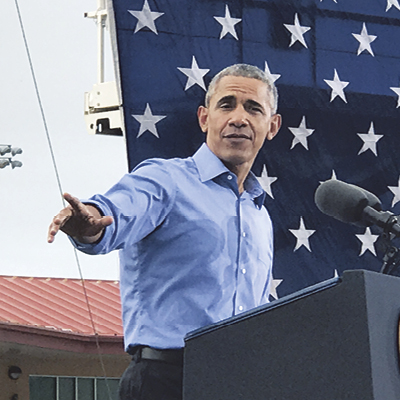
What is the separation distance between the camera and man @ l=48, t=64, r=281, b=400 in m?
2.46

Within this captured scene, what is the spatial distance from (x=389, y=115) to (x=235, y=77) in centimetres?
410

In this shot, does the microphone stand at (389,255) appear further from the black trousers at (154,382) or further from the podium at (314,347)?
the black trousers at (154,382)

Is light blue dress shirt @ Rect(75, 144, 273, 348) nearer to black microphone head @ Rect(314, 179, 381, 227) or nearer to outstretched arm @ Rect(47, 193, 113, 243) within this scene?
outstretched arm @ Rect(47, 193, 113, 243)

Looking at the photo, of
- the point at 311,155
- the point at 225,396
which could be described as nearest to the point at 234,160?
the point at 225,396

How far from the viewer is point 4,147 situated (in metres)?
16.5

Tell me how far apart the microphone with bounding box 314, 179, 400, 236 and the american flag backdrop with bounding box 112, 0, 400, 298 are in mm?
3328

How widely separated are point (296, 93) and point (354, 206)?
4.07 metres

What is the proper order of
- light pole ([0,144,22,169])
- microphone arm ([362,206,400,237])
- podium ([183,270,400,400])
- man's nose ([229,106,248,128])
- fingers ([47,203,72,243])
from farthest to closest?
1. light pole ([0,144,22,169])
2. man's nose ([229,106,248,128])
3. microphone arm ([362,206,400,237])
4. fingers ([47,203,72,243])
5. podium ([183,270,400,400])

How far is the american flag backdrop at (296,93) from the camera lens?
228 inches

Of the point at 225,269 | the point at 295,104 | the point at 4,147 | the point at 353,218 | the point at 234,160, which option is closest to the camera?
the point at 353,218

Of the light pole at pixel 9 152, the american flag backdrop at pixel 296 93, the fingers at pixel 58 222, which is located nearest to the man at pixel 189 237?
the fingers at pixel 58 222

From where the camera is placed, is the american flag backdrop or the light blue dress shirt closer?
the light blue dress shirt

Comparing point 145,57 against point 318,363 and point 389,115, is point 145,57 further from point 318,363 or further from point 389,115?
point 318,363

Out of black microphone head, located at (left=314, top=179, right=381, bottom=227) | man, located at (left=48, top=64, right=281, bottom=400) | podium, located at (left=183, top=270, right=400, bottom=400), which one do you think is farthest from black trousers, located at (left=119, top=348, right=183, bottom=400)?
black microphone head, located at (left=314, top=179, right=381, bottom=227)
